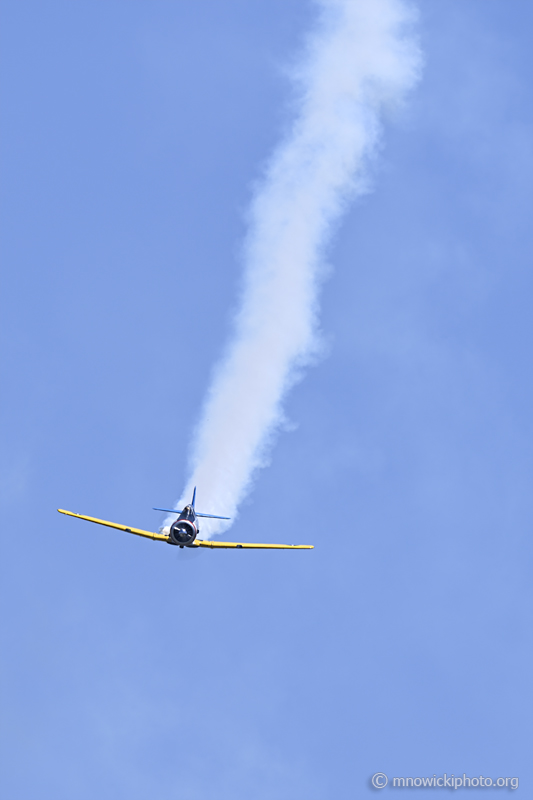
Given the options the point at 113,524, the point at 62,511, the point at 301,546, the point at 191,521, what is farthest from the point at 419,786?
the point at 62,511

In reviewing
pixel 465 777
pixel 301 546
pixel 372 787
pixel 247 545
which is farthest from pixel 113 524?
pixel 465 777

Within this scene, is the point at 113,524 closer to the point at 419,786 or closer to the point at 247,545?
the point at 247,545

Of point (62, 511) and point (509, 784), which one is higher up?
point (62, 511)

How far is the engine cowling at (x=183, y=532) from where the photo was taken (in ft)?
187

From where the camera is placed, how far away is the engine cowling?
56969 mm

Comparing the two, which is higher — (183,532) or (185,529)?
(185,529)

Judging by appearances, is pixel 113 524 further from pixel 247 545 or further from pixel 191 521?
pixel 247 545

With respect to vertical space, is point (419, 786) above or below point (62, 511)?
below

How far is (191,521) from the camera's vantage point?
188ft

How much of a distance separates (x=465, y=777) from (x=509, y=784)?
3.81m

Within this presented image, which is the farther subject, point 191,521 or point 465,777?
point 465,777

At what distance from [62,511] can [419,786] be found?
3791 centimetres

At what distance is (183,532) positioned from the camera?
57031mm

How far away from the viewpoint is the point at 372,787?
196ft
